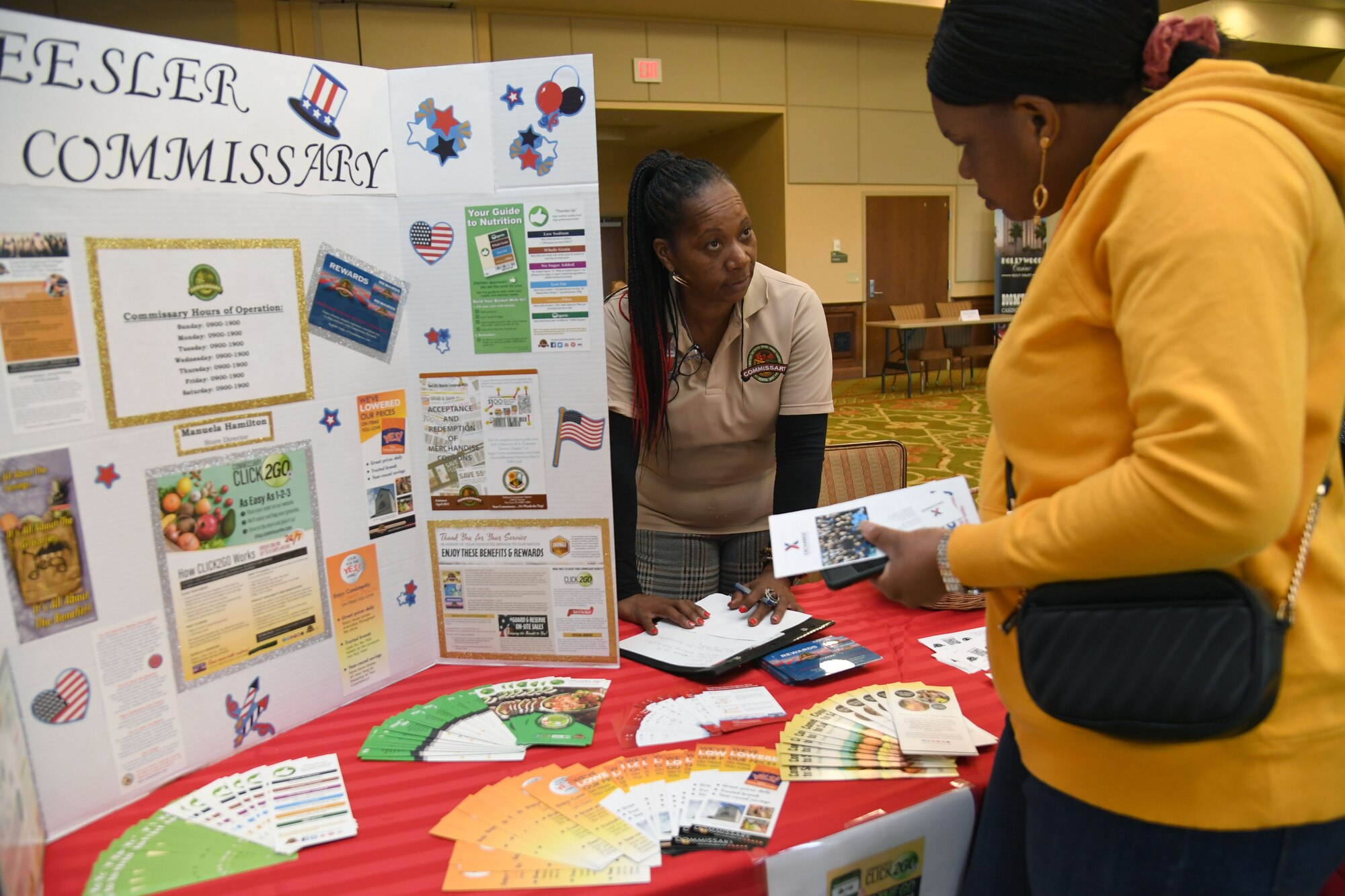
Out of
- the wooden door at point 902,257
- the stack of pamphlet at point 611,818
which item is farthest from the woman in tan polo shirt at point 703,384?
the wooden door at point 902,257

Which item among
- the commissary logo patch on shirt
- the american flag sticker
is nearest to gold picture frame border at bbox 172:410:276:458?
the american flag sticker

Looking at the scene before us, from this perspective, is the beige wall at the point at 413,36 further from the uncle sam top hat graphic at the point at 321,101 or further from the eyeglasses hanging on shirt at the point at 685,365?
the uncle sam top hat graphic at the point at 321,101

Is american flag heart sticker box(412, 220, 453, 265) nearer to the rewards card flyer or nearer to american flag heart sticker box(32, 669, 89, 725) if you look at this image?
the rewards card flyer

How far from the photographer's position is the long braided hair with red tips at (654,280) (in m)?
1.93

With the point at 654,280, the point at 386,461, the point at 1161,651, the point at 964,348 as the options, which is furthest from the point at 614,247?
the point at 1161,651

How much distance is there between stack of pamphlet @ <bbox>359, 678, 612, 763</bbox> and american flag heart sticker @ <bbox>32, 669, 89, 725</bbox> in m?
0.39

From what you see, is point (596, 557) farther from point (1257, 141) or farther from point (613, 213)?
point (613, 213)

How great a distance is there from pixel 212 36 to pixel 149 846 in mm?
8287

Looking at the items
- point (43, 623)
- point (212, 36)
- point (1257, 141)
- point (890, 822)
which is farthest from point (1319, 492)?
point (212, 36)

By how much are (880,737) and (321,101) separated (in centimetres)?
141

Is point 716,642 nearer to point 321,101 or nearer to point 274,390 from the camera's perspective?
point 274,390

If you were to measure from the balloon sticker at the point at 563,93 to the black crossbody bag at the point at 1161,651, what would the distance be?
115cm

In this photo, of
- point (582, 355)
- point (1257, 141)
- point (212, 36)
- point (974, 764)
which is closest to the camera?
point (1257, 141)

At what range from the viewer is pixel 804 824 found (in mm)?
1142
